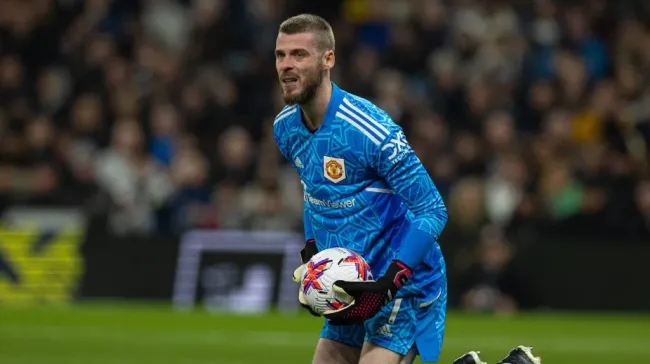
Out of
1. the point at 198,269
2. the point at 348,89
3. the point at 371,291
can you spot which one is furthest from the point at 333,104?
the point at 348,89

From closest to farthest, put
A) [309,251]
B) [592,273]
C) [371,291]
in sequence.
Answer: [371,291] < [309,251] < [592,273]

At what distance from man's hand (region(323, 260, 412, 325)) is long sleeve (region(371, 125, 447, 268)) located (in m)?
0.06

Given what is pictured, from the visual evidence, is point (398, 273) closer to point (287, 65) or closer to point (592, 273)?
point (287, 65)

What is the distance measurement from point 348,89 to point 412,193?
11.4 meters

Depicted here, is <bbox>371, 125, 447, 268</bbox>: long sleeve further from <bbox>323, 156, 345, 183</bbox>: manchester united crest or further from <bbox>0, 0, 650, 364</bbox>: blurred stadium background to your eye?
<bbox>0, 0, 650, 364</bbox>: blurred stadium background

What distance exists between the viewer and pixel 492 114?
55.2 ft

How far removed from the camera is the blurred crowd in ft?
52.4

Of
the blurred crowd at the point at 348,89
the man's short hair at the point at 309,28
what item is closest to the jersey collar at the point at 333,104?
the man's short hair at the point at 309,28

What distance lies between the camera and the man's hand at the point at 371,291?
588 cm

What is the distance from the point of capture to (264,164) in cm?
1639

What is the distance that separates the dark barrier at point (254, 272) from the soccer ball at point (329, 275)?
9.39m

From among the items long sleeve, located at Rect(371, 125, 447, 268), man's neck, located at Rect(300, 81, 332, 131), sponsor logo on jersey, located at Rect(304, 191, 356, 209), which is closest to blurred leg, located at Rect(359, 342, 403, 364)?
long sleeve, located at Rect(371, 125, 447, 268)

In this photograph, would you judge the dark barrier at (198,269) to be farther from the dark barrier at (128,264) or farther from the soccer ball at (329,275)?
the soccer ball at (329,275)

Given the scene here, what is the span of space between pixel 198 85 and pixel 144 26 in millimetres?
1731
